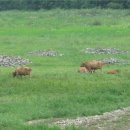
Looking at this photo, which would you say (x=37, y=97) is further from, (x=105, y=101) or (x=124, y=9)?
(x=124, y=9)

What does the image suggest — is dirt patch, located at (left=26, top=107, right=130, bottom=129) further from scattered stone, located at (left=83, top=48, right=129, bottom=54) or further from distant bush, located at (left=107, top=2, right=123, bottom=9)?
distant bush, located at (left=107, top=2, right=123, bottom=9)

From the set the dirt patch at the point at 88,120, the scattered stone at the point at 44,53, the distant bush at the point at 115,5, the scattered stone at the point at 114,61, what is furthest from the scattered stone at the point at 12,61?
the distant bush at the point at 115,5

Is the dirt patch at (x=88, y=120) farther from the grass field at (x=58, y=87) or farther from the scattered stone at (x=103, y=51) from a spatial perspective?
the scattered stone at (x=103, y=51)

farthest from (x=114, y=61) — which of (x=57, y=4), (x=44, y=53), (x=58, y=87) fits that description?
(x=57, y=4)

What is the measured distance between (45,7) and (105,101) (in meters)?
82.3

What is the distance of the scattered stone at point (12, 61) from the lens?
37703 mm

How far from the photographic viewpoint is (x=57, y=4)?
105000mm

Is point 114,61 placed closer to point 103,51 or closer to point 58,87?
point 103,51


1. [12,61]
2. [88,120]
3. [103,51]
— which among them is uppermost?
[88,120]

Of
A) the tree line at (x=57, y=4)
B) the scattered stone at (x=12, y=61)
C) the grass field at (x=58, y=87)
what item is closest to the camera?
the grass field at (x=58, y=87)

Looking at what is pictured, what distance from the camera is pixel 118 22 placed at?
7181 centimetres

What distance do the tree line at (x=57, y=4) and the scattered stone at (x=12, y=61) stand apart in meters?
56.5

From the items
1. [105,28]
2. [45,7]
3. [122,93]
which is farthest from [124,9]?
[122,93]

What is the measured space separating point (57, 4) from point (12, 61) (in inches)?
2650
